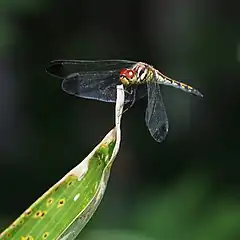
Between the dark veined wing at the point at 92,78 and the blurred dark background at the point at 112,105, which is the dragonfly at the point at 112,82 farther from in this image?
the blurred dark background at the point at 112,105

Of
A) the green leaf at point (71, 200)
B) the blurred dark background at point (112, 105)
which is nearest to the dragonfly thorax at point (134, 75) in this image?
the green leaf at point (71, 200)

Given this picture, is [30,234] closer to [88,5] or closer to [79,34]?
[79,34]

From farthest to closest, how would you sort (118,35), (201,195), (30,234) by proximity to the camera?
(118,35) < (201,195) < (30,234)

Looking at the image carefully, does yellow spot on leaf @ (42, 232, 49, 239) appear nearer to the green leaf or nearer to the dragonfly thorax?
the green leaf

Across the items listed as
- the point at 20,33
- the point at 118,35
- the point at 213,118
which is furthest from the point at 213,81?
the point at 20,33

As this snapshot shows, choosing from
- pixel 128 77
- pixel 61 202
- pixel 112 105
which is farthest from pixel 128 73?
pixel 112 105

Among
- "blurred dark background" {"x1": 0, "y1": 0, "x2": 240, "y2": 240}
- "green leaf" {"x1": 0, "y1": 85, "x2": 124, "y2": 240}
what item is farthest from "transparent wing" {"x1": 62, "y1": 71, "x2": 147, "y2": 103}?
"blurred dark background" {"x1": 0, "y1": 0, "x2": 240, "y2": 240}
